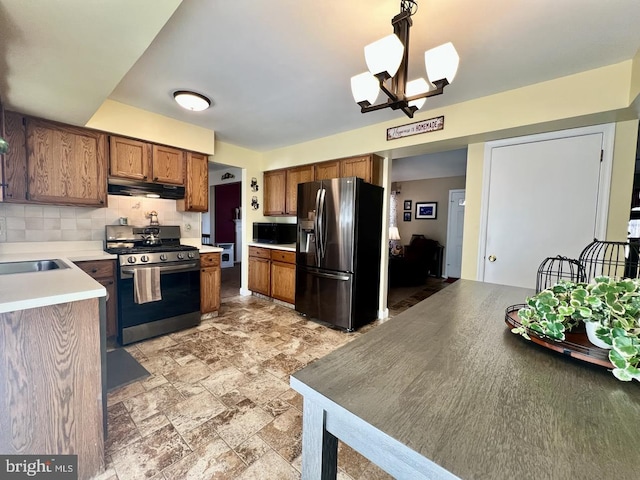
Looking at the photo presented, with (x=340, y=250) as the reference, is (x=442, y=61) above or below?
above

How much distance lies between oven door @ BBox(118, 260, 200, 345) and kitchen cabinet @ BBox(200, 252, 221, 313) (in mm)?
186

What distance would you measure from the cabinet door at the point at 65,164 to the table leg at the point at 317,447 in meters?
3.18

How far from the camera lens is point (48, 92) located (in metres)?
1.94

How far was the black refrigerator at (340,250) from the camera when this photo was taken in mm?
3068

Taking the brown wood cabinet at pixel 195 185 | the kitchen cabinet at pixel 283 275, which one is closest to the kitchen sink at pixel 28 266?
the brown wood cabinet at pixel 195 185

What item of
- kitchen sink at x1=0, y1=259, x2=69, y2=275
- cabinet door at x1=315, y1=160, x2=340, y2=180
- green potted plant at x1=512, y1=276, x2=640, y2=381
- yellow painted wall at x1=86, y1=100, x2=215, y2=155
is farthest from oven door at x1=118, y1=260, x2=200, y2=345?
green potted plant at x1=512, y1=276, x2=640, y2=381

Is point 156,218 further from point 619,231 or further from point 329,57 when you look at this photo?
point 619,231

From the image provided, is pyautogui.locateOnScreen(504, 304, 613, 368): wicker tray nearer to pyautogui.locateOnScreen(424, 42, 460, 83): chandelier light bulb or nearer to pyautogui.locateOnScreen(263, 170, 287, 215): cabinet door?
pyautogui.locateOnScreen(424, 42, 460, 83): chandelier light bulb

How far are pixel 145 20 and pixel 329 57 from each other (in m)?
1.16

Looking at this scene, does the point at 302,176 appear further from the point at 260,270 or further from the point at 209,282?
the point at 209,282

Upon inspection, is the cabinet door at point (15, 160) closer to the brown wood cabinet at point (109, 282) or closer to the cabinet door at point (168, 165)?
the brown wood cabinet at point (109, 282)

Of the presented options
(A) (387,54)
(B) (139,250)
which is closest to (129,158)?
(B) (139,250)

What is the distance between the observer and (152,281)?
2707 millimetres

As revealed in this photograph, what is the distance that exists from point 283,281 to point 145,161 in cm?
231
